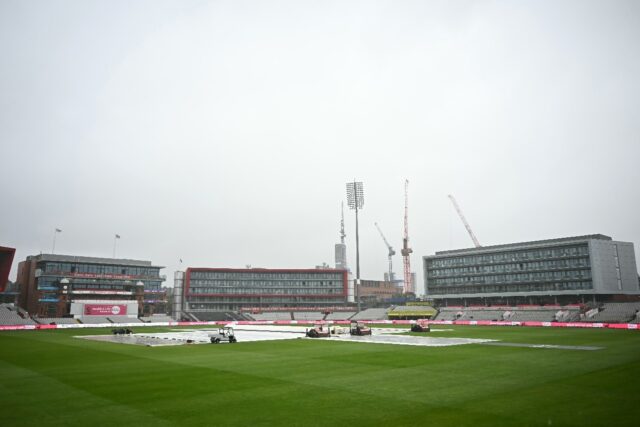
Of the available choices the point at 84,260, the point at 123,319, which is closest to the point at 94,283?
the point at 84,260

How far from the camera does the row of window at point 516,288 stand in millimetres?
120331

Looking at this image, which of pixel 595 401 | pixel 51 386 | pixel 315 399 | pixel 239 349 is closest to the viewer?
pixel 595 401

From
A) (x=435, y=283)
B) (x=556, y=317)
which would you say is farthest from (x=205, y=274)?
(x=556, y=317)

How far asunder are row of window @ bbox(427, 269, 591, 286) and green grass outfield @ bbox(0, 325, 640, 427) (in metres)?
94.0

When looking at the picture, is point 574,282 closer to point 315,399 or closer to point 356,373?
point 356,373

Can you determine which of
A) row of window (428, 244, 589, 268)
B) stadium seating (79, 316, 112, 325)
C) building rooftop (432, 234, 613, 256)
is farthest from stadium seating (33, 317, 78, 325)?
building rooftop (432, 234, 613, 256)

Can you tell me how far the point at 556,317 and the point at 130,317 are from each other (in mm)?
110928

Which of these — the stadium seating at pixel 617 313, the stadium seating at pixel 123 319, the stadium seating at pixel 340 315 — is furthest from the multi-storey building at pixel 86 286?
the stadium seating at pixel 617 313

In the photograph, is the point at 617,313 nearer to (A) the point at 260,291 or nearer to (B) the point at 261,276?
(A) the point at 260,291

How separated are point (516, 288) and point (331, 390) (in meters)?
126

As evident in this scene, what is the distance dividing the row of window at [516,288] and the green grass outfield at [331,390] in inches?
3673

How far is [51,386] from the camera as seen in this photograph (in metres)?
24.4

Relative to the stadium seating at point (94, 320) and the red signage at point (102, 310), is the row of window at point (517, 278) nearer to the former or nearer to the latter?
the red signage at point (102, 310)

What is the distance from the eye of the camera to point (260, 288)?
556ft
